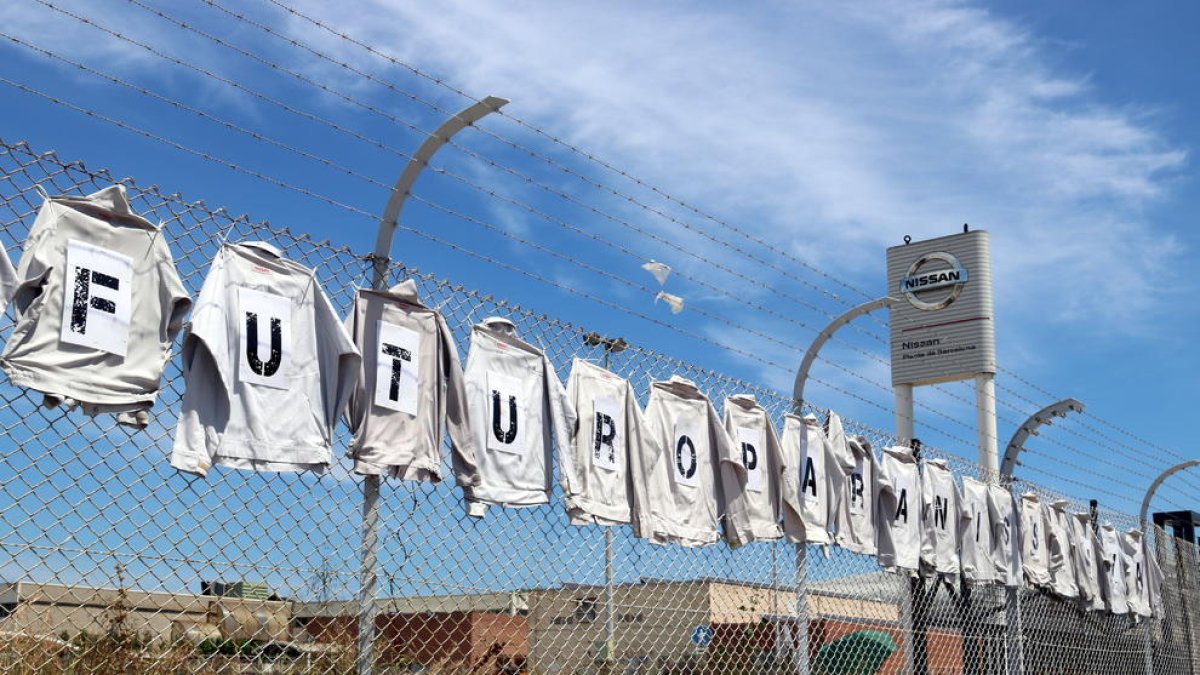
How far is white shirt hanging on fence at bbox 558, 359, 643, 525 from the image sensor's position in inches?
235

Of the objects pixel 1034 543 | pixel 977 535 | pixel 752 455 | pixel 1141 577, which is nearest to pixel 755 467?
pixel 752 455

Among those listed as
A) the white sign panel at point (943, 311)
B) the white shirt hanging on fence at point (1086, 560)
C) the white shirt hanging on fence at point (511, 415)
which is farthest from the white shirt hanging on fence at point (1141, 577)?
the white shirt hanging on fence at point (511, 415)

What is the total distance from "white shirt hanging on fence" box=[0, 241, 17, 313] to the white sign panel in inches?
705

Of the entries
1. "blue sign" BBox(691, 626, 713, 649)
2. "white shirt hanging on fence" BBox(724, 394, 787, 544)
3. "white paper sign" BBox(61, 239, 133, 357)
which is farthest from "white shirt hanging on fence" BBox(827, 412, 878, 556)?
"white paper sign" BBox(61, 239, 133, 357)

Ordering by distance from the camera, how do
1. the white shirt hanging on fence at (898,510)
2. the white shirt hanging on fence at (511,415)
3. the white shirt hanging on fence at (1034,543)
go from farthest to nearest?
the white shirt hanging on fence at (1034,543)
the white shirt hanging on fence at (898,510)
the white shirt hanging on fence at (511,415)

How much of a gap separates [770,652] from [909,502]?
1.84m

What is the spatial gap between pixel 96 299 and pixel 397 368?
4.42 ft

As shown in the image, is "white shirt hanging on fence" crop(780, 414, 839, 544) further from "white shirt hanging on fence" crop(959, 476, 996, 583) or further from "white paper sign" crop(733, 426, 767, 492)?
"white shirt hanging on fence" crop(959, 476, 996, 583)

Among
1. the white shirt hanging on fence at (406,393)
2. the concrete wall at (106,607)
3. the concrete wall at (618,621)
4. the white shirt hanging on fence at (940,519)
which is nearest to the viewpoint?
the concrete wall at (106,607)

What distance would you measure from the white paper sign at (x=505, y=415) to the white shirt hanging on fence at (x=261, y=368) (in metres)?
0.83

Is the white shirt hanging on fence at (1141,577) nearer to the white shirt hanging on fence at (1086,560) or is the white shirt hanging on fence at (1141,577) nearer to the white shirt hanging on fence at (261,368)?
the white shirt hanging on fence at (1086,560)

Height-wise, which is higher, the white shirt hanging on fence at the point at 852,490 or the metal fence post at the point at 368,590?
the white shirt hanging on fence at the point at 852,490

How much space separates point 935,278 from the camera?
22.1 m

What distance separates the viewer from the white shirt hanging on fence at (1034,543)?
10.3 m
